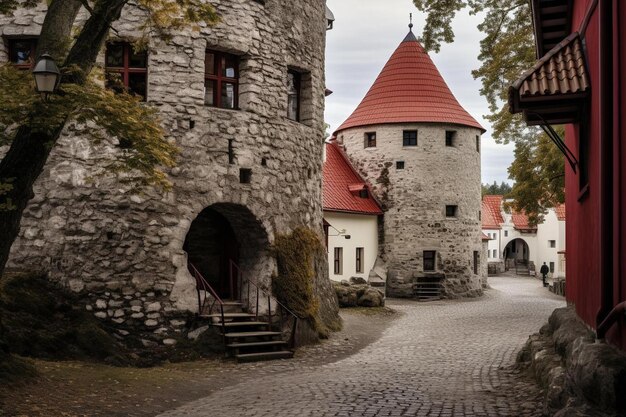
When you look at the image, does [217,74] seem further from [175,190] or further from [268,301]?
[268,301]

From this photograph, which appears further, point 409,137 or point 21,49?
point 409,137

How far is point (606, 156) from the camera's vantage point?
21.0ft

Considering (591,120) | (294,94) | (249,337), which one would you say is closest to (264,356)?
(249,337)

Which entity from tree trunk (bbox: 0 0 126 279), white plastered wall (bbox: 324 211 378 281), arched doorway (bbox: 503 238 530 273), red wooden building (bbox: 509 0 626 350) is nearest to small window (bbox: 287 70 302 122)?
red wooden building (bbox: 509 0 626 350)

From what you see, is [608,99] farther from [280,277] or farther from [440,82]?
[440,82]

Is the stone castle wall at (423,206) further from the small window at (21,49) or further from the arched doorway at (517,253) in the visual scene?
the arched doorway at (517,253)

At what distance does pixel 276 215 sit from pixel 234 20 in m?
4.00

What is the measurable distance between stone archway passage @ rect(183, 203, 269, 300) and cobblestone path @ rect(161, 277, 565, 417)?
9.53ft

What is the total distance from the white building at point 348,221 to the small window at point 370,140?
1358 millimetres

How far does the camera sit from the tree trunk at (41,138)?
7.70m

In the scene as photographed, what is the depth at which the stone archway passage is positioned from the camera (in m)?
13.9

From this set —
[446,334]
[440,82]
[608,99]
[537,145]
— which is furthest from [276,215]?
[440,82]

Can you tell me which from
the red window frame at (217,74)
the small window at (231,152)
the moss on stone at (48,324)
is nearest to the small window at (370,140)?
the red window frame at (217,74)

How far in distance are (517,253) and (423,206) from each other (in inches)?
1806
